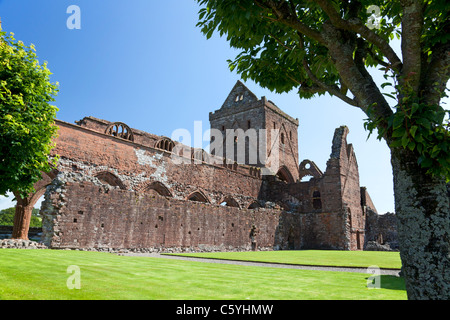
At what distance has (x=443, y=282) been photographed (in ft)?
9.48

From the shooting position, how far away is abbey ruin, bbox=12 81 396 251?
1370cm

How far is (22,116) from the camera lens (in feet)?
32.3

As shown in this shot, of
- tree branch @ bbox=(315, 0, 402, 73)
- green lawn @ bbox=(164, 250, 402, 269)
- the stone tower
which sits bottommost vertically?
green lawn @ bbox=(164, 250, 402, 269)

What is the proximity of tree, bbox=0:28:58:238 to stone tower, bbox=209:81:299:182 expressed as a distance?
27.9m

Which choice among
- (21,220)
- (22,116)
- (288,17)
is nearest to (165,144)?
(21,220)

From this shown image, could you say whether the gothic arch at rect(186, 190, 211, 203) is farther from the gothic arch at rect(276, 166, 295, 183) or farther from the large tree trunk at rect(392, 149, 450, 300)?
the large tree trunk at rect(392, 149, 450, 300)

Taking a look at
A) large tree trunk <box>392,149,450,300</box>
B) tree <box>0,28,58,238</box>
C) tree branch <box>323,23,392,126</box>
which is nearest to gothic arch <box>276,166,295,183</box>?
tree <box>0,28,58,238</box>

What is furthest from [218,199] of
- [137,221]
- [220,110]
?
[220,110]

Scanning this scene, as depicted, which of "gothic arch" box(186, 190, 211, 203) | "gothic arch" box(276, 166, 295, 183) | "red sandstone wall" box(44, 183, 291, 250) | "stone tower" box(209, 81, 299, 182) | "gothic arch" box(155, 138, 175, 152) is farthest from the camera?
"gothic arch" box(276, 166, 295, 183)

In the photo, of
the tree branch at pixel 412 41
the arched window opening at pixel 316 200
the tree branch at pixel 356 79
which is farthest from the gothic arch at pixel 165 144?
the tree branch at pixel 412 41

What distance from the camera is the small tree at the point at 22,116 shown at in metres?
9.36
